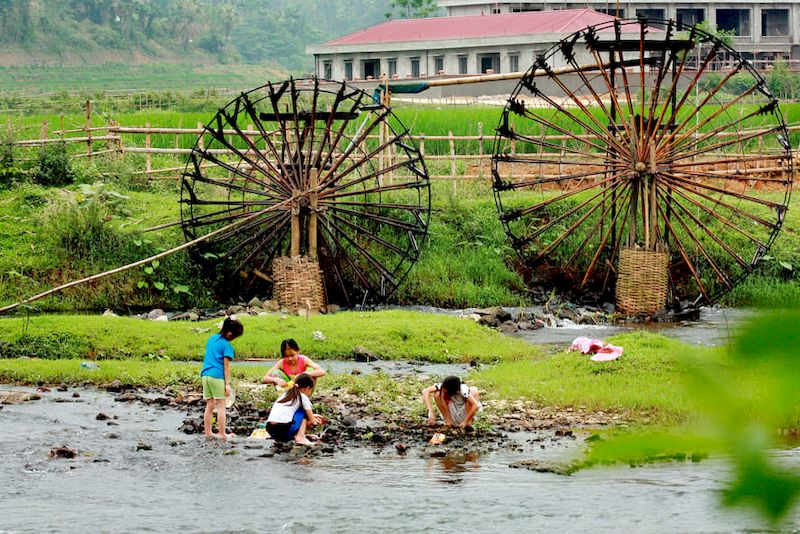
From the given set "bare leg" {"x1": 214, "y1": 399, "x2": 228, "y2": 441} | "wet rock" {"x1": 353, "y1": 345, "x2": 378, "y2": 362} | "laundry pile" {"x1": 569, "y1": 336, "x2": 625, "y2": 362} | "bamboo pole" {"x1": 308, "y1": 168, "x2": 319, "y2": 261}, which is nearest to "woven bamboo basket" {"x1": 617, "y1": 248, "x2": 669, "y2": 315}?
"bamboo pole" {"x1": 308, "y1": 168, "x2": 319, "y2": 261}

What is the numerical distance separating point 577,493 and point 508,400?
3631mm

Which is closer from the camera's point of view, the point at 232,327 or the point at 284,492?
the point at 284,492

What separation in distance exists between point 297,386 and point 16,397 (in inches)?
136

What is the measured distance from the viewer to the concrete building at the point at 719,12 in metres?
56.5

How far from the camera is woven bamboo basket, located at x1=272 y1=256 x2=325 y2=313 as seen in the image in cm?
2002

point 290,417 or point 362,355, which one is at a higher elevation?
point 290,417

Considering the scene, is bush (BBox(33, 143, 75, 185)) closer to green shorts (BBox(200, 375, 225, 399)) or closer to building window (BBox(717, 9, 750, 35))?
green shorts (BBox(200, 375, 225, 399))

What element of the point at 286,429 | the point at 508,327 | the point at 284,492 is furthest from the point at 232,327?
the point at 508,327

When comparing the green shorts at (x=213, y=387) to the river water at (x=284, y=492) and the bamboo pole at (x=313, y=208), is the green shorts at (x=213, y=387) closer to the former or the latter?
the river water at (x=284, y=492)

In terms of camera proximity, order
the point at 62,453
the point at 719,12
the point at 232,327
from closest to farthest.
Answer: the point at 232,327 < the point at 62,453 < the point at 719,12

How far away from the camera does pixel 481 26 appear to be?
50188 millimetres

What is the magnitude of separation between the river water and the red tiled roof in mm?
37449

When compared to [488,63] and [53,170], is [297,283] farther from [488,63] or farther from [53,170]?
[488,63]

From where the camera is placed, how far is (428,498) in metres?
9.18
